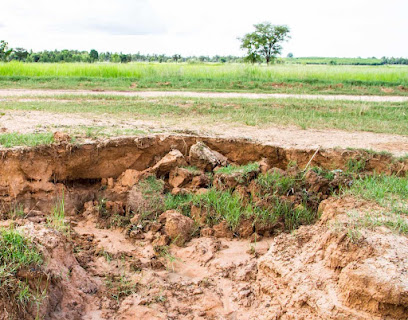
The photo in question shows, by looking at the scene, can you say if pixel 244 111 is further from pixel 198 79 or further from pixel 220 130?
pixel 198 79

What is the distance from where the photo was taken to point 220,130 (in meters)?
5.86

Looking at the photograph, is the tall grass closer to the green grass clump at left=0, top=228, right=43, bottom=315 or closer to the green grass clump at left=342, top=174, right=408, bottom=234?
the green grass clump at left=342, top=174, right=408, bottom=234

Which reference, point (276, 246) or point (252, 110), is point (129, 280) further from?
point (252, 110)

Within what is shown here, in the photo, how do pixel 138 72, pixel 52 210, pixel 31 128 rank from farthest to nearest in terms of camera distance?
pixel 138 72, pixel 31 128, pixel 52 210

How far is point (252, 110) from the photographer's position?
25.1 ft

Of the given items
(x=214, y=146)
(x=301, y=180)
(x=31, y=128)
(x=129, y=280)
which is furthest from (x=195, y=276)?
(x=31, y=128)

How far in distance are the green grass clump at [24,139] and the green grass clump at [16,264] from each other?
5.43ft

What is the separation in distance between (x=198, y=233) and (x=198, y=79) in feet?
34.4

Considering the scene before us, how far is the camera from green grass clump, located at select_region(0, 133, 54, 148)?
15.1ft

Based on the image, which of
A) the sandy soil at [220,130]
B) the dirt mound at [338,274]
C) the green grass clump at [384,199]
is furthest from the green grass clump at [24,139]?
the green grass clump at [384,199]

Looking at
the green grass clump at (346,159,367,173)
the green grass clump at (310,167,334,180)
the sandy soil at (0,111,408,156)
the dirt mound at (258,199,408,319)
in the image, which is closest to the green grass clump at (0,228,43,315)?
the dirt mound at (258,199,408,319)

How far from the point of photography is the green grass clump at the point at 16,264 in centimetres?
279

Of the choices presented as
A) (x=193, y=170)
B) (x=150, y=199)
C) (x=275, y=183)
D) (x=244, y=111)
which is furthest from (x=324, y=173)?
(x=244, y=111)

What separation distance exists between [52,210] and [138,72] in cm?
1143
